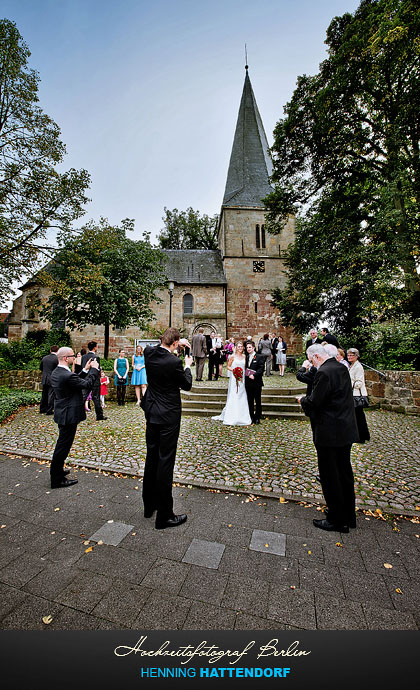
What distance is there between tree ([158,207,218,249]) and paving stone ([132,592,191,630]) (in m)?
35.5

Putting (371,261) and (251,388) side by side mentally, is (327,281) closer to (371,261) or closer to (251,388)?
(371,261)

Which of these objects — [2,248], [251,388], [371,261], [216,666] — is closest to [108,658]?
[216,666]

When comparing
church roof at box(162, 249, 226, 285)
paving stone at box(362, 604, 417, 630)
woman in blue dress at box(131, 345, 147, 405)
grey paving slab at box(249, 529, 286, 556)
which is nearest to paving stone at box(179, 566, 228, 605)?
grey paving slab at box(249, 529, 286, 556)

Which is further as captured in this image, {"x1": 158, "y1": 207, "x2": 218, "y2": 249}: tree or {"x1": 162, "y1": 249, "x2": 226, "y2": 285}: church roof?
{"x1": 158, "y1": 207, "x2": 218, "y2": 249}: tree

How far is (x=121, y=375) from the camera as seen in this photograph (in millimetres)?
9789

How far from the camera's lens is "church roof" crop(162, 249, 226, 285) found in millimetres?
24705

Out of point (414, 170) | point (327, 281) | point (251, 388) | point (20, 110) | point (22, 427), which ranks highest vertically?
A: point (20, 110)

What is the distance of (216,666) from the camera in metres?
1.84

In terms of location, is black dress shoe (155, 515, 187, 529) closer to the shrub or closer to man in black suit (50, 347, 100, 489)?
man in black suit (50, 347, 100, 489)

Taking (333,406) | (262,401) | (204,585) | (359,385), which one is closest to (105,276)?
(262,401)

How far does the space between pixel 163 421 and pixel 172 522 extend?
1.13m

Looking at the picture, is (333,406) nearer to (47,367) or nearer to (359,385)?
(359,385)

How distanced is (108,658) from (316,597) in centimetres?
151

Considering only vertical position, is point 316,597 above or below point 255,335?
below
